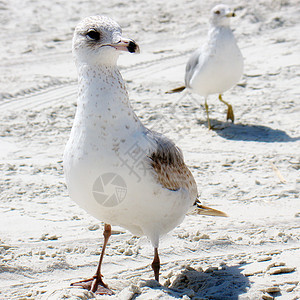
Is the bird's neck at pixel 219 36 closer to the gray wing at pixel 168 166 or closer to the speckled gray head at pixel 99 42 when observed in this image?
the gray wing at pixel 168 166

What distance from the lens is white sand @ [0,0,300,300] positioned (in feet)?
14.2

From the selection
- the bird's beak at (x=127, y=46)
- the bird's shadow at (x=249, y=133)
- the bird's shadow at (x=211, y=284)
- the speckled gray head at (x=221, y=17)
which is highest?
the bird's beak at (x=127, y=46)

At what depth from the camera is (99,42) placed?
3840 mm

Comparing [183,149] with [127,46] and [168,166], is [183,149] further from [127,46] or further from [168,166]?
[127,46]

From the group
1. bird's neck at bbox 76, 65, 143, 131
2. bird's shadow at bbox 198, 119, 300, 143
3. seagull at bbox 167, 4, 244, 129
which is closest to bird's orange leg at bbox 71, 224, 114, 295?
bird's neck at bbox 76, 65, 143, 131

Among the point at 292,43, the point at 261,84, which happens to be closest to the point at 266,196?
the point at 261,84

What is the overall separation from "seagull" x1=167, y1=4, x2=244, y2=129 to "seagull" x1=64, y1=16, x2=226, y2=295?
14.4 feet

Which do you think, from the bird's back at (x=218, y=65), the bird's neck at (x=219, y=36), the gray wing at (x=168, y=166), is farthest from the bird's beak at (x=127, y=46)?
the bird's neck at (x=219, y=36)

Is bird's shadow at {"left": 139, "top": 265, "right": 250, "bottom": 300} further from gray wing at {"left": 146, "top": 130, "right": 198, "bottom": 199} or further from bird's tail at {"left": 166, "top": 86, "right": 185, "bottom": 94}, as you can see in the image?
bird's tail at {"left": 166, "top": 86, "right": 185, "bottom": 94}

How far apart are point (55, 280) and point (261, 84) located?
19.5ft

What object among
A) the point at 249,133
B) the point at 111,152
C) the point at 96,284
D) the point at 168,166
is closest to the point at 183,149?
the point at 249,133

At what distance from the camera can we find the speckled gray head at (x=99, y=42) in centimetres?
383

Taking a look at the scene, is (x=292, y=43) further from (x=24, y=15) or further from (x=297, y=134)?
(x=24, y=15)

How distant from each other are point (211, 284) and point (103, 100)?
1330mm
